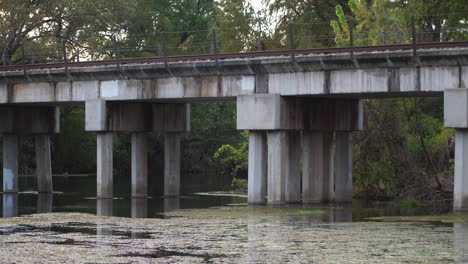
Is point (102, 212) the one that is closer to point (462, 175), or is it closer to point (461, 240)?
point (462, 175)

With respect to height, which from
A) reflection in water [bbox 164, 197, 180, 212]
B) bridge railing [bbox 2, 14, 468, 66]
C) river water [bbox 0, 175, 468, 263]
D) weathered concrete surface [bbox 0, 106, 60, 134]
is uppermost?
bridge railing [bbox 2, 14, 468, 66]

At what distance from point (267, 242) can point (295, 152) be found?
743 inches

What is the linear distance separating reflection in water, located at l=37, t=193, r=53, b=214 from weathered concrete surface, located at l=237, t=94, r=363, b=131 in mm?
9227

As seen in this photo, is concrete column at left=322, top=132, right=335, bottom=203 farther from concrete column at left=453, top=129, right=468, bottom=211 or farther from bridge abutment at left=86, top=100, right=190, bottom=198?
concrete column at left=453, top=129, right=468, bottom=211

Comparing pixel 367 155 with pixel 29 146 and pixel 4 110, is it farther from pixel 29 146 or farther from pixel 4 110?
pixel 29 146

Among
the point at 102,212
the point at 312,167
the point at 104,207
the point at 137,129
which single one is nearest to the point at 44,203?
the point at 104,207

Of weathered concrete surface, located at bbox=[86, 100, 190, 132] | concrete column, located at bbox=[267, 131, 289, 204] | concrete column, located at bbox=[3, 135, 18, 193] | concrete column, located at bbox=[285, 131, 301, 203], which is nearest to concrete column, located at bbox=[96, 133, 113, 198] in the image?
weathered concrete surface, located at bbox=[86, 100, 190, 132]

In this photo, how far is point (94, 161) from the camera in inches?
3661

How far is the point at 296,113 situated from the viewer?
151 feet

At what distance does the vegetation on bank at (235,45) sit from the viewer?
171 ft

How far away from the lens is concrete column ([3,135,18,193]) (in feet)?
197

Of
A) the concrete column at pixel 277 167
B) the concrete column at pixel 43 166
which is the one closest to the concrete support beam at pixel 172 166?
the concrete column at pixel 43 166

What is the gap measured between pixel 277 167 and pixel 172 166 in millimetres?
13076

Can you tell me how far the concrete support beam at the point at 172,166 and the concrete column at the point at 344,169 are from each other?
34.0 ft
